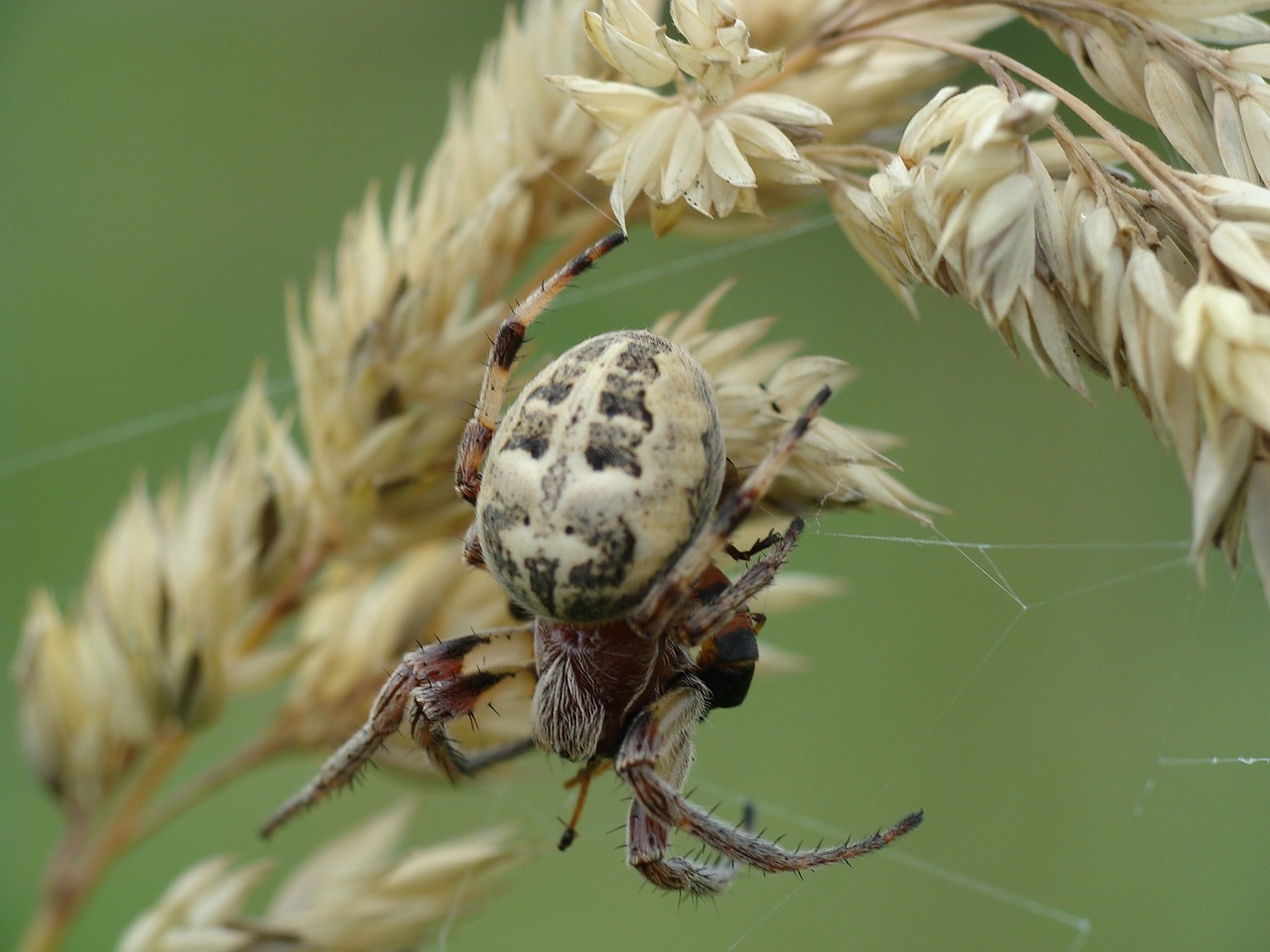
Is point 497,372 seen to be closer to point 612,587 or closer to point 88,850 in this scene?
point 612,587

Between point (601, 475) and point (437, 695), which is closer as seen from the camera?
point (601, 475)

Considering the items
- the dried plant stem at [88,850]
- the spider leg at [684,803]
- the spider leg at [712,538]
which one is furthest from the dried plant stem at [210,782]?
the spider leg at [712,538]

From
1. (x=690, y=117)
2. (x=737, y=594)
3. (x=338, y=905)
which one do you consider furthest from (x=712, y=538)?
(x=338, y=905)

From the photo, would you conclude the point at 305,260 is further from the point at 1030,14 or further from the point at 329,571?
the point at 1030,14

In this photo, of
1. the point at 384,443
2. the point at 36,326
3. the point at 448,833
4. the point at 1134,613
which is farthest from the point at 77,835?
the point at 1134,613

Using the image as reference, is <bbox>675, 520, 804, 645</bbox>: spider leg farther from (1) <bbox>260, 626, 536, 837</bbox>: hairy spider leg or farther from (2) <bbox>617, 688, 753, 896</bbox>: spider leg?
(1) <bbox>260, 626, 536, 837</bbox>: hairy spider leg

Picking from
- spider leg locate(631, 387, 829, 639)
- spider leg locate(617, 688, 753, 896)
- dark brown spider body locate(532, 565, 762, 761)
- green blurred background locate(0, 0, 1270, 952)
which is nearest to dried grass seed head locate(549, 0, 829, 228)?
spider leg locate(631, 387, 829, 639)
